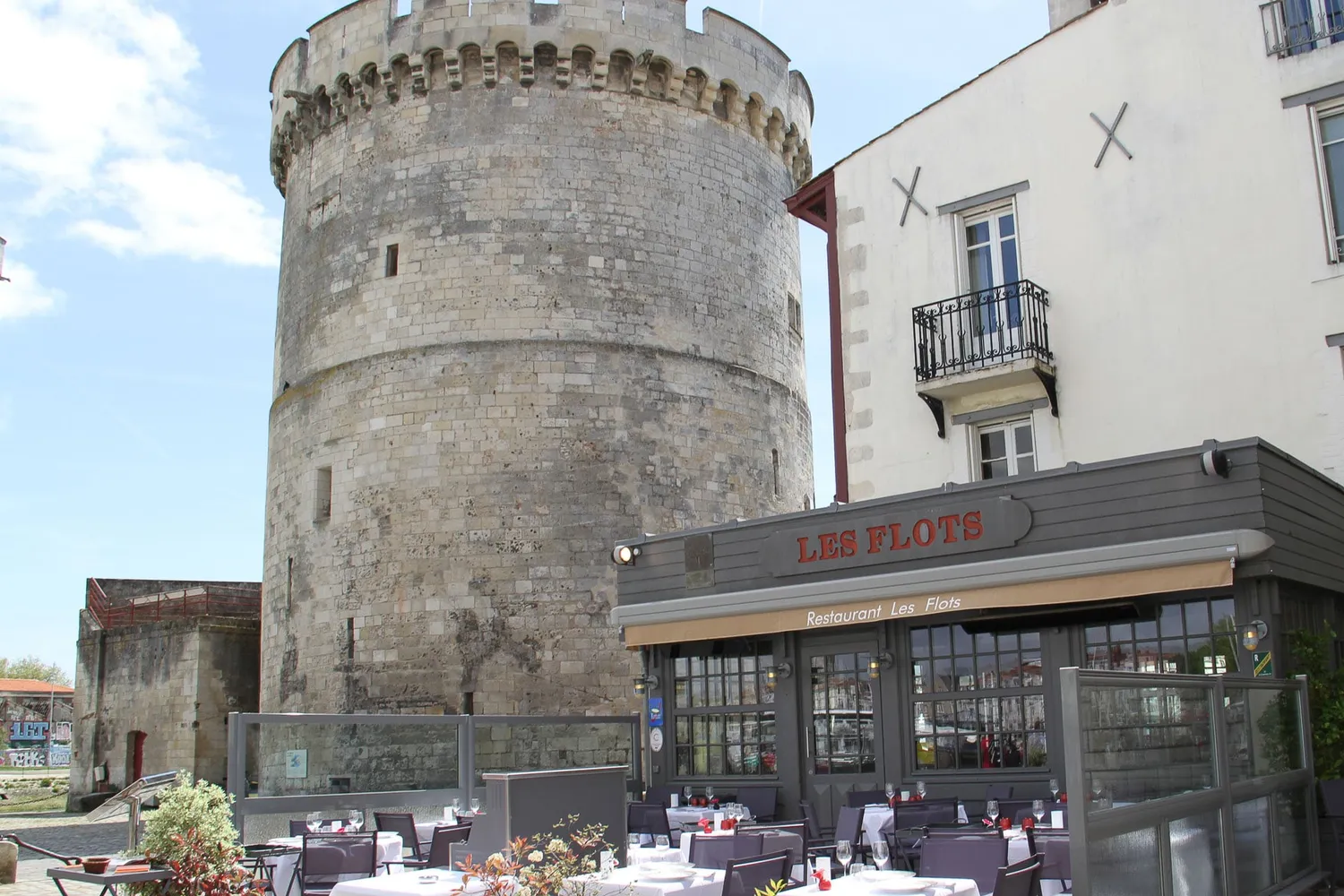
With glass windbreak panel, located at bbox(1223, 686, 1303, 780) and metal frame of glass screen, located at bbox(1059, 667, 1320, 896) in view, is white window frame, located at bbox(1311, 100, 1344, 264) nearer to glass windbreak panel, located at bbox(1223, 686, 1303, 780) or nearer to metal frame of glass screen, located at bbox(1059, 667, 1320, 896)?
metal frame of glass screen, located at bbox(1059, 667, 1320, 896)

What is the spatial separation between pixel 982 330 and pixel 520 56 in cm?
1080

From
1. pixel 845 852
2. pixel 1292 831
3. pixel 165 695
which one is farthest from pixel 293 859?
pixel 165 695

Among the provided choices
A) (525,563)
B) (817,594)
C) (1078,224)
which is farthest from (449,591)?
(1078,224)

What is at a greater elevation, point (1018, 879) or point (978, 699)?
point (978, 699)

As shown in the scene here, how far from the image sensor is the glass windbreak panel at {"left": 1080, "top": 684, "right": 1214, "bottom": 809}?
621cm

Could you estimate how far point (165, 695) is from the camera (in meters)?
26.2

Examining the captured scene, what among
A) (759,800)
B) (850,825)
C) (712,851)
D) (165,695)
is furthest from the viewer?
(165,695)

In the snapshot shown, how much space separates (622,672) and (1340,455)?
439 inches

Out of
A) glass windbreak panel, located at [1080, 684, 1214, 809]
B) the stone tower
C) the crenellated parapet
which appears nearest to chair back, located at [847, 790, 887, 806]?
glass windbreak panel, located at [1080, 684, 1214, 809]

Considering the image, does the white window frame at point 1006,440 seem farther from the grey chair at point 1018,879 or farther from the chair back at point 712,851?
the grey chair at point 1018,879

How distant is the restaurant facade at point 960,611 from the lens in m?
10.6

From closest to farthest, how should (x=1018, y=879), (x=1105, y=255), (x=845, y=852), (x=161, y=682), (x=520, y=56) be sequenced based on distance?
(x=1018, y=879) → (x=845, y=852) → (x=1105, y=255) → (x=520, y=56) → (x=161, y=682)

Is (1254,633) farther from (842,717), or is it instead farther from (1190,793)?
(842,717)

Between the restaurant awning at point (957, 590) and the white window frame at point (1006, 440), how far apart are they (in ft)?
6.86
